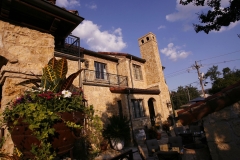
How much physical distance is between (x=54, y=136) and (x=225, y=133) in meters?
2.08

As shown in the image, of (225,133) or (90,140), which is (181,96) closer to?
(90,140)

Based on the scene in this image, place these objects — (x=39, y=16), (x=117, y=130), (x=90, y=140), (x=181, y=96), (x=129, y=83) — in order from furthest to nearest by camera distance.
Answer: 1. (x=181, y=96)
2. (x=129, y=83)
3. (x=117, y=130)
4. (x=90, y=140)
5. (x=39, y=16)

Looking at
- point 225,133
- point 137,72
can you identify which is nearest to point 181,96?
point 137,72

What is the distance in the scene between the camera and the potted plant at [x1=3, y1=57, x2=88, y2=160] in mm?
1358

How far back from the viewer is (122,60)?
13977 millimetres

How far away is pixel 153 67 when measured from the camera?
1521 centimetres

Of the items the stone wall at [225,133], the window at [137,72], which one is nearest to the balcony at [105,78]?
the window at [137,72]

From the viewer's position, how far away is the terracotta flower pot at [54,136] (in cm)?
142

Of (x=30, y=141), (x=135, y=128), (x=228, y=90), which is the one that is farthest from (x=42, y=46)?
(x=135, y=128)

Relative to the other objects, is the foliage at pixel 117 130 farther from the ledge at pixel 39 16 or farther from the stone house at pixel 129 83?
the ledge at pixel 39 16

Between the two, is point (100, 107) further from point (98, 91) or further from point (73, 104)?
point (73, 104)

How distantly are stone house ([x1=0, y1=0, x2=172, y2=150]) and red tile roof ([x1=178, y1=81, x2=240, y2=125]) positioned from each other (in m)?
1.59

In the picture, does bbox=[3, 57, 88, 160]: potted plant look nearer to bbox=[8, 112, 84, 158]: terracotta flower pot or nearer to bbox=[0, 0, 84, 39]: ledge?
bbox=[8, 112, 84, 158]: terracotta flower pot

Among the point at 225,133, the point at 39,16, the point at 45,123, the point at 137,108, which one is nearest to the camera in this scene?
the point at 45,123
